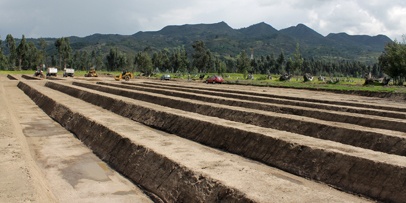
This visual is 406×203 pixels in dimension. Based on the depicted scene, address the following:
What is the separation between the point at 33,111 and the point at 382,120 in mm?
20650

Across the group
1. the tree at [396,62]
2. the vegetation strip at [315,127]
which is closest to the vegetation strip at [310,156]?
the vegetation strip at [315,127]

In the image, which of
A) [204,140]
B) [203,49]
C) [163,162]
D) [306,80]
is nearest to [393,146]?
[204,140]

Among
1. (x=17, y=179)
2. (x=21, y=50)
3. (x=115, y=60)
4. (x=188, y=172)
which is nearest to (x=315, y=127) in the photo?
(x=188, y=172)

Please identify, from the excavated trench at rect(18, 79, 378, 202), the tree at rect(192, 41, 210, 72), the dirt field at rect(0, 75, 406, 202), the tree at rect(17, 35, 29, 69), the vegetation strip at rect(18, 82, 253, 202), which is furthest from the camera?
the tree at rect(192, 41, 210, 72)

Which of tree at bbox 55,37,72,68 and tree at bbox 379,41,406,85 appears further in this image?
tree at bbox 55,37,72,68

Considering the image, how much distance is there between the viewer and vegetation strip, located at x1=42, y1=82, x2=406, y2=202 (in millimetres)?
8633

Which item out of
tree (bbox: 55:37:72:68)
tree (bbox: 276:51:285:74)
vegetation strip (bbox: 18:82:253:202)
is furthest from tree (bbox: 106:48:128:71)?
vegetation strip (bbox: 18:82:253:202)

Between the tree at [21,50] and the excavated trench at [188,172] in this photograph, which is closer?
the excavated trench at [188,172]

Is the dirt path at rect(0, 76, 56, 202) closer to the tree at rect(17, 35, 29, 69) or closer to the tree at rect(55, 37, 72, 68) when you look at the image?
the tree at rect(17, 35, 29, 69)

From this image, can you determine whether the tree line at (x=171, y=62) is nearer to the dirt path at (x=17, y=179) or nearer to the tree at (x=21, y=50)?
the tree at (x=21, y=50)

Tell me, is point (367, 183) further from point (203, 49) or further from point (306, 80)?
point (203, 49)

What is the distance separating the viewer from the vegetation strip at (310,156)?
8633mm

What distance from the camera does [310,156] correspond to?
405 inches

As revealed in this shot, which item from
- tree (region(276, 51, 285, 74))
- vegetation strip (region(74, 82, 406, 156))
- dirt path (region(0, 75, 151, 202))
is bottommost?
dirt path (region(0, 75, 151, 202))
